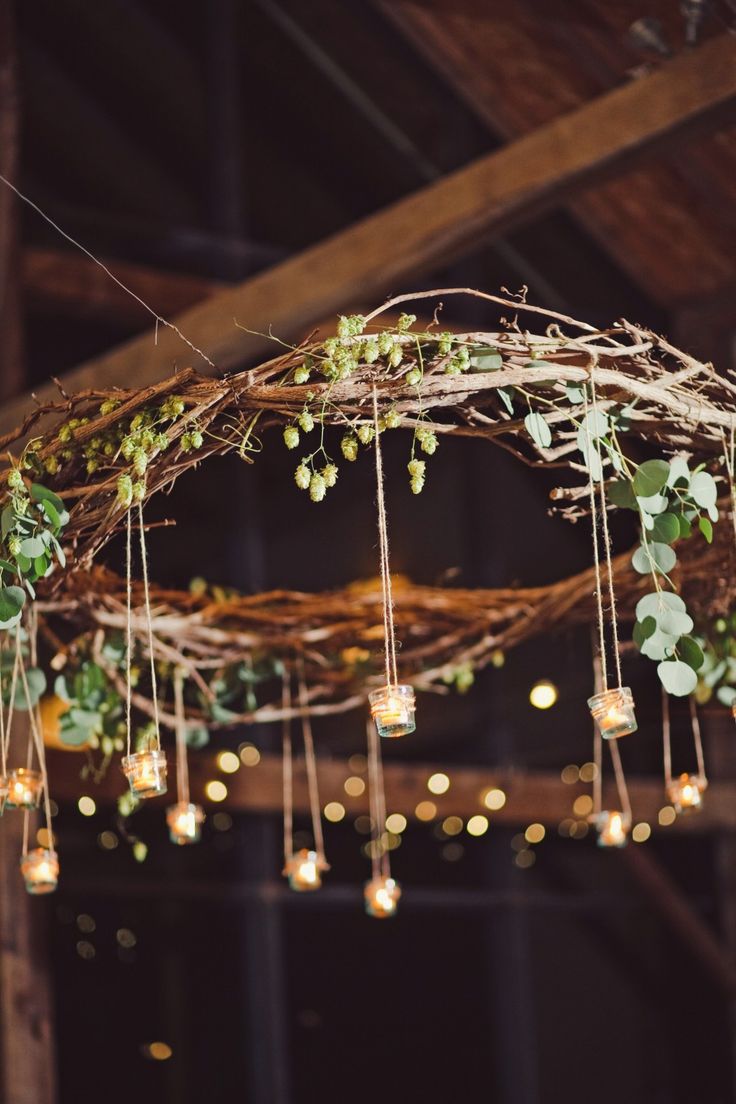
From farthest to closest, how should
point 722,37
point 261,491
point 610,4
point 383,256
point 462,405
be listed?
point 261,491 → point 610,4 → point 383,256 → point 722,37 → point 462,405

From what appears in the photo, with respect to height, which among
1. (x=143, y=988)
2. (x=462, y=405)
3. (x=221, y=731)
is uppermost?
(x=462, y=405)

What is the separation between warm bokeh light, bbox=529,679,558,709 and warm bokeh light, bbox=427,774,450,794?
1.87 feet

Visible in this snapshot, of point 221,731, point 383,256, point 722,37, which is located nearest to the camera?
point 722,37

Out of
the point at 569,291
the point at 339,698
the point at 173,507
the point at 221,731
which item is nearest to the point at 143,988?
the point at 221,731

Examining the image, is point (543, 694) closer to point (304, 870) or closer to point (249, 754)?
point (249, 754)

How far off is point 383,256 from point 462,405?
2.28 metres

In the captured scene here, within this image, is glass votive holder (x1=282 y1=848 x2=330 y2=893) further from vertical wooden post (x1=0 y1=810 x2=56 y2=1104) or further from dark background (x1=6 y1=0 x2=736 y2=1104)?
dark background (x1=6 y1=0 x2=736 y2=1104)

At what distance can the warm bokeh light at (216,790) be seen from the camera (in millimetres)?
5352

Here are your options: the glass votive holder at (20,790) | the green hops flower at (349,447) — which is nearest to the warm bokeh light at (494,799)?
the glass votive holder at (20,790)

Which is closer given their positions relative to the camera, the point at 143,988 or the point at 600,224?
the point at 143,988

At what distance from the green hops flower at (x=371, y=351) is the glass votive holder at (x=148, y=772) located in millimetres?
791

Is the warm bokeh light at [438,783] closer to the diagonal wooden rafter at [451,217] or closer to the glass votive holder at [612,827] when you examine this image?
the diagonal wooden rafter at [451,217]

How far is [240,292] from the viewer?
4707 mm

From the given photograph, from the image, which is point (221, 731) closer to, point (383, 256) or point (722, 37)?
point (383, 256)
